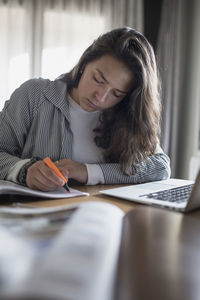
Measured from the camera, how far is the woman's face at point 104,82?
1167 mm

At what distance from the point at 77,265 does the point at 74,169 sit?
2.50ft

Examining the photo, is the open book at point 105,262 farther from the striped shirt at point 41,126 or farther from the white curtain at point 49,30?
the white curtain at point 49,30

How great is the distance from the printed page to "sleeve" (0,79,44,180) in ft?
2.66

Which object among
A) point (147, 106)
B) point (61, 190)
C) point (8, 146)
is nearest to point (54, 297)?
point (61, 190)

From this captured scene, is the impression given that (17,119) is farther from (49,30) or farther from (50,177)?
(49,30)

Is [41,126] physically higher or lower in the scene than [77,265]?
lower

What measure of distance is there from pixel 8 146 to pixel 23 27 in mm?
2096

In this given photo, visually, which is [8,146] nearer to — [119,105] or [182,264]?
[119,105]

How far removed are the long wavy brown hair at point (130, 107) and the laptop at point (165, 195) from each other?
0.17 metres

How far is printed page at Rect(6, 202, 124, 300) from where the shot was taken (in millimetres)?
248

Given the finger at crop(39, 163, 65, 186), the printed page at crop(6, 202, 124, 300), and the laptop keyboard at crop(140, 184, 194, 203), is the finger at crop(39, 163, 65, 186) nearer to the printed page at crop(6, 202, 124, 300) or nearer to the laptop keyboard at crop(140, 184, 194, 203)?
the laptop keyboard at crop(140, 184, 194, 203)

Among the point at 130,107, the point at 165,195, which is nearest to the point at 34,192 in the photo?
the point at 165,195

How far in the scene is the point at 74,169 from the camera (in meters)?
1.04

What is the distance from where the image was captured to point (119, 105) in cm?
140
